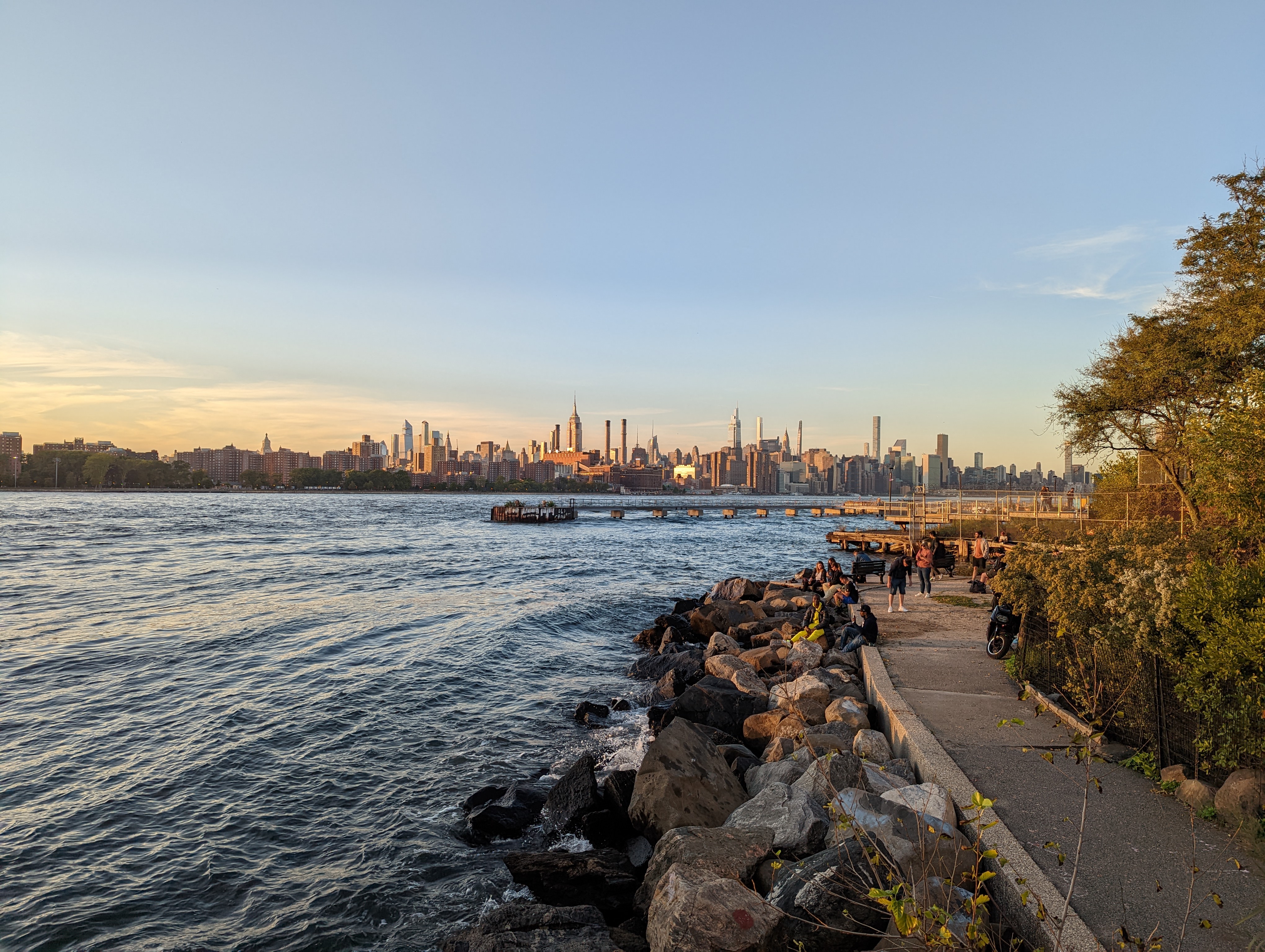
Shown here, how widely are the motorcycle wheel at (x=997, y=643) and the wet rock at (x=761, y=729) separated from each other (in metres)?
4.55

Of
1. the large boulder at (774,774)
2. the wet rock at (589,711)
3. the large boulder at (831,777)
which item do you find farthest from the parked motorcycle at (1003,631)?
the wet rock at (589,711)

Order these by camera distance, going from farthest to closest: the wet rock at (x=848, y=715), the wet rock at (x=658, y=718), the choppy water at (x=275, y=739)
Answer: the wet rock at (x=658, y=718)
the wet rock at (x=848, y=715)
the choppy water at (x=275, y=739)

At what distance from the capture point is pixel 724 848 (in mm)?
6914

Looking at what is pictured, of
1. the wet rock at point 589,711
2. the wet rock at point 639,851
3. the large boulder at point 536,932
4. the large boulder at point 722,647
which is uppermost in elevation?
the large boulder at point 536,932

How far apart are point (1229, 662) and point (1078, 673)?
2.80 meters

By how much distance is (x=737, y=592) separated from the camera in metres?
27.7

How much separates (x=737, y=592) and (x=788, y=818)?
20224 millimetres

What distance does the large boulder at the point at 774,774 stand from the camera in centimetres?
956

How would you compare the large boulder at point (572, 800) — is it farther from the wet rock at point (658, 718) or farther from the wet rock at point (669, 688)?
the wet rock at point (669, 688)

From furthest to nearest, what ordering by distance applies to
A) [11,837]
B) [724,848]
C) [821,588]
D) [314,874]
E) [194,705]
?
[821,588] → [194,705] → [11,837] → [314,874] → [724,848]

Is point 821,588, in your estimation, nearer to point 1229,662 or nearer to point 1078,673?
point 1078,673

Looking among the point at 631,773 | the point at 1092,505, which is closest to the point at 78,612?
the point at 631,773

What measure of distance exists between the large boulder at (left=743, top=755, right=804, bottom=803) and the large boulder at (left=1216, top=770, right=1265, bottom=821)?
4490mm

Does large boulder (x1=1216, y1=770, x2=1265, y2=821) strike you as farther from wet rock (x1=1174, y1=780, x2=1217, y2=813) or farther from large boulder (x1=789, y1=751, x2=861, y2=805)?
large boulder (x1=789, y1=751, x2=861, y2=805)
